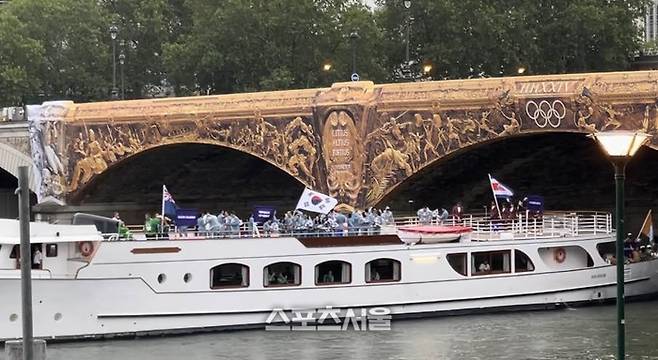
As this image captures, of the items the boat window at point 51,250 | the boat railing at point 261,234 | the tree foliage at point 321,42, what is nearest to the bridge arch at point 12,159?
the tree foliage at point 321,42

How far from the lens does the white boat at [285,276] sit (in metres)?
25.9

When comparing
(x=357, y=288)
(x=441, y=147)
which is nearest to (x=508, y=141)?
(x=441, y=147)

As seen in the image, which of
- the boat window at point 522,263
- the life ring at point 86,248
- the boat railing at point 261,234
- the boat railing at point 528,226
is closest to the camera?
the life ring at point 86,248

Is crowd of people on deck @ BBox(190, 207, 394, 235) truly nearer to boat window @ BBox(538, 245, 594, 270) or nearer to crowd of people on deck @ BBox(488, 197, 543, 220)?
boat window @ BBox(538, 245, 594, 270)

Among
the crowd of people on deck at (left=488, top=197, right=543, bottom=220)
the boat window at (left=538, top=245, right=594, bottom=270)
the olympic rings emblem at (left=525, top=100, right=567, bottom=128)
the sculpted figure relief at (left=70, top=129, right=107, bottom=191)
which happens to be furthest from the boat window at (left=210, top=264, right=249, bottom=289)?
the sculpted figure relief at (left=70, top=129, right=107, bottom=191)

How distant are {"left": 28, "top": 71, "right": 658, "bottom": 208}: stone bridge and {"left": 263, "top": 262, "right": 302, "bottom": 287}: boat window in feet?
29.9

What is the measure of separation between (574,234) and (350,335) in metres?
7.29

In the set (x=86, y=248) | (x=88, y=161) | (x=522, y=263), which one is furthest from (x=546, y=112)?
(x=88, y=161)

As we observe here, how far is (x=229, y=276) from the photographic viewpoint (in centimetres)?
2786

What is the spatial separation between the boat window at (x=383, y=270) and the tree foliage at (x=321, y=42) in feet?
74.6

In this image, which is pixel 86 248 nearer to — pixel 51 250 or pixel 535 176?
pixel 51 250

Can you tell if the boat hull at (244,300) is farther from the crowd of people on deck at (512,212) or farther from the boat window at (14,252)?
the crowd of people on deck at (512,212)

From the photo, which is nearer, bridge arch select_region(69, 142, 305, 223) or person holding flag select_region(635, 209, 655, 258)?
person holding flag select_region(635, 209, 655, 258)

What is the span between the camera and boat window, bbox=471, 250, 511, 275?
97.1ft
